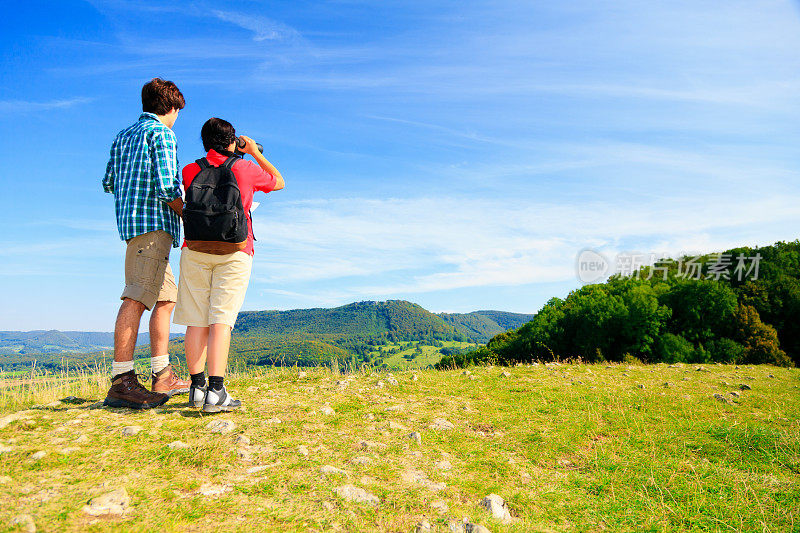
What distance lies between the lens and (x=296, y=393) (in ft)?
19.8

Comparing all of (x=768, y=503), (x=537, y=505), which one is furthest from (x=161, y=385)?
(x=768, y=503)

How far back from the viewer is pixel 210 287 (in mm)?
4746

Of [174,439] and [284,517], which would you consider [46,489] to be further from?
[284,517]

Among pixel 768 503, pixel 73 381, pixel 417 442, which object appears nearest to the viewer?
pixel 768 503

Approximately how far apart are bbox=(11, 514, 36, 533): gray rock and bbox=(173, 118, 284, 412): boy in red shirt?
2079 millimetres

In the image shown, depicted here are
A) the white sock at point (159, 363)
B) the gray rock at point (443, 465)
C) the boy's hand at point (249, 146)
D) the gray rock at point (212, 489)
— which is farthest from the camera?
the white sock at point (159, 363)

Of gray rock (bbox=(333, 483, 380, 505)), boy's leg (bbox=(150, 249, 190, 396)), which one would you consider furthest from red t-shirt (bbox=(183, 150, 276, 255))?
gray rock (bbox=(333, 483, 380, 505))

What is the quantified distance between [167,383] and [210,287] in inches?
69.2

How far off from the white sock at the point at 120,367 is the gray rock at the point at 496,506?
3.98 meters

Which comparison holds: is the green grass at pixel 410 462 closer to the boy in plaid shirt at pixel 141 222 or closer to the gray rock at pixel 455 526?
the gray rock at pixel 455 526

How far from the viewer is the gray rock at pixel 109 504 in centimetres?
258

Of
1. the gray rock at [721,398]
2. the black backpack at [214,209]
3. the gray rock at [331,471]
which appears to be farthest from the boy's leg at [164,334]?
the gray rock at [721,398]

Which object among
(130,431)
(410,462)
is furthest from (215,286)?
(410,462)

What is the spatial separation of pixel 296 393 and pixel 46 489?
336 cm
